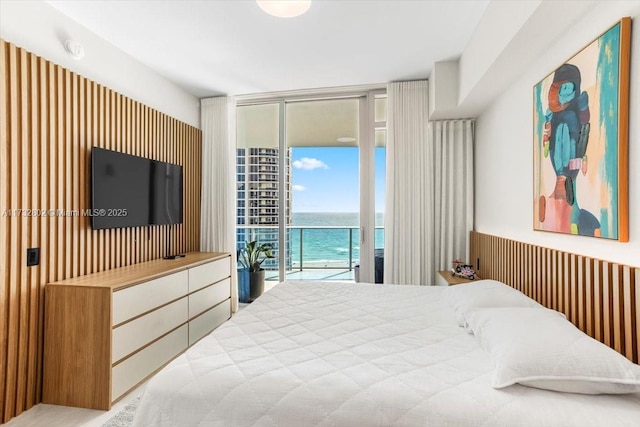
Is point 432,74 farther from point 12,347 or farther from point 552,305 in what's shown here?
point 12,347

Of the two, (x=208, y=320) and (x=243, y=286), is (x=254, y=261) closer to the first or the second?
(x=243, y=286)

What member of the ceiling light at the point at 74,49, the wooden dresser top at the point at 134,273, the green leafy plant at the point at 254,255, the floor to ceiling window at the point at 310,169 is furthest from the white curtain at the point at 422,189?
the ceiling light at the point at 74,49

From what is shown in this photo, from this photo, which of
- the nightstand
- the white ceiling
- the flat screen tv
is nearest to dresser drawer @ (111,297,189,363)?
the flat screen tv

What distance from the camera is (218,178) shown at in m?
4.10

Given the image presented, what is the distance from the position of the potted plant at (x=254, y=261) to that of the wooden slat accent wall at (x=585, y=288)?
9.71 ft

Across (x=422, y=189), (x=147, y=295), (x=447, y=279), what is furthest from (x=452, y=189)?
(x=147, y=295)

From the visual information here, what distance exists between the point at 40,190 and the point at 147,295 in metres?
1.03

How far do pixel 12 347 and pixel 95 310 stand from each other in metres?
0.50

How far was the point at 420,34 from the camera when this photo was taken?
2.66 metres

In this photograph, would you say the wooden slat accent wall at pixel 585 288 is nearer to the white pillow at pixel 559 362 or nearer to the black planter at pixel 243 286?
the white pillow at pixel 559 362

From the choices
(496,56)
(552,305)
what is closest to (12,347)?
(552,305)

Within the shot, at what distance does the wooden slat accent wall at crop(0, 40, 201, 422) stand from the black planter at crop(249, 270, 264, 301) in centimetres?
179

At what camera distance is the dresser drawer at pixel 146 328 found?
7.03ft

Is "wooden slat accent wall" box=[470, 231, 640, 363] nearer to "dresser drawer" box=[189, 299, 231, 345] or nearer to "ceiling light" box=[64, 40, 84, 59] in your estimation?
"dresser drawer" box=[189, 299, 231, 345]
